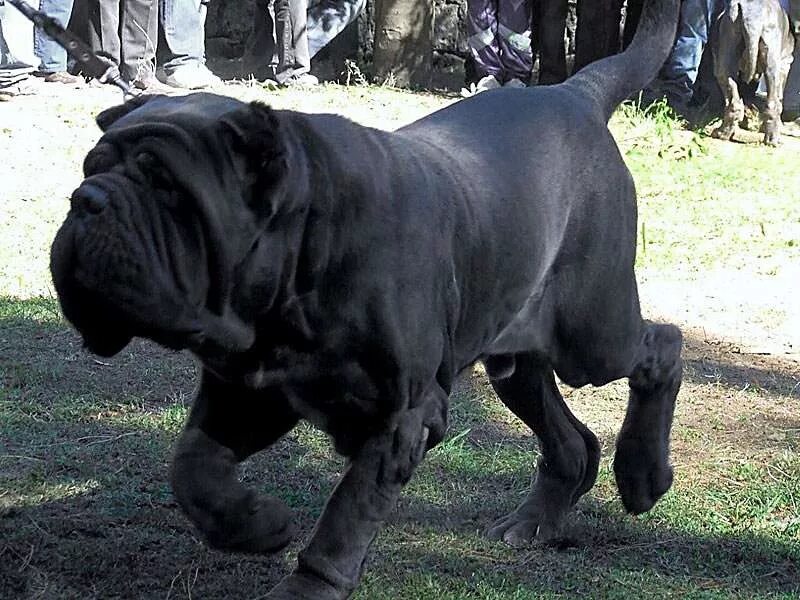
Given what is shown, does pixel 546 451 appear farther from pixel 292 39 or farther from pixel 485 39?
pixel 485 39

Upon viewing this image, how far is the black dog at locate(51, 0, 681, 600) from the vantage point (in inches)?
111

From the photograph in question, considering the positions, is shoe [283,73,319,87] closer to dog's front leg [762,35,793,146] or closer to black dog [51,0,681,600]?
dog's front leg [762,35,793,146]

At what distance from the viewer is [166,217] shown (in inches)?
111

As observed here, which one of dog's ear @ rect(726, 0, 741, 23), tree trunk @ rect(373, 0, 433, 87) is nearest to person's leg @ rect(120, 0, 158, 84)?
tree trunk @ rect(373, 0, 433, 87)

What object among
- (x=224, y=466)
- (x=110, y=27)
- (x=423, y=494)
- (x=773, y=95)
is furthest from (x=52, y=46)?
(x=224, y=466)

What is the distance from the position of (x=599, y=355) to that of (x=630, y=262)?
0.33m

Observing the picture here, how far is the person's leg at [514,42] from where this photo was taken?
41.9ft

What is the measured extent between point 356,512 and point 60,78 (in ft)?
26.3

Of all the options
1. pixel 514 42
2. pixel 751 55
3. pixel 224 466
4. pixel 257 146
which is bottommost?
pixel 514 42

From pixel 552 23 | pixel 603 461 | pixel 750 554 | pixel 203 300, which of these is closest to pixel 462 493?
pixel 603 461

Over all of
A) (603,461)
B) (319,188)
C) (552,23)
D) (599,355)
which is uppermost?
(319,188)

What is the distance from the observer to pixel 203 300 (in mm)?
2934

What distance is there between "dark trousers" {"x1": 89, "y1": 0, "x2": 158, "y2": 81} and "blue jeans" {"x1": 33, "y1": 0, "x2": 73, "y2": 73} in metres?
0.28

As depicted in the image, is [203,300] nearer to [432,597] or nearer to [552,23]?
[432,597]
